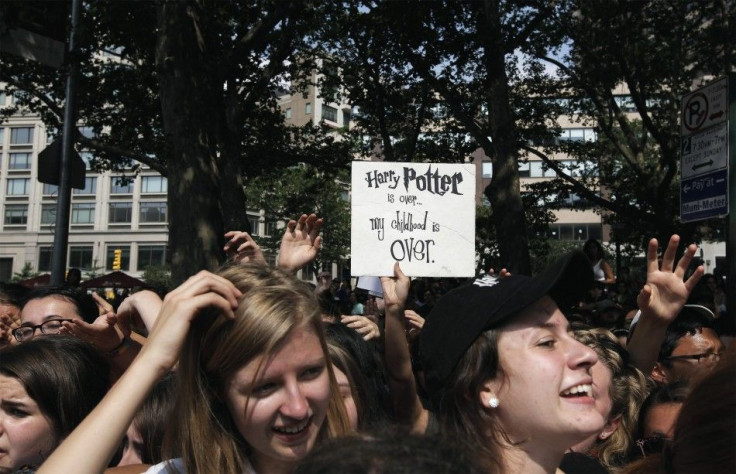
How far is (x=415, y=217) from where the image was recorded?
432 centimetres

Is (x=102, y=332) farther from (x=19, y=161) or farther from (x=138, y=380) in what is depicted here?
(x=19, y=161)

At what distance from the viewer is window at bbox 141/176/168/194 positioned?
72.9 meters

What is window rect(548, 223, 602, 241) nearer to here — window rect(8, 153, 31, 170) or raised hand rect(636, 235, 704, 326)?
window rect(8, 153, 31, 170)

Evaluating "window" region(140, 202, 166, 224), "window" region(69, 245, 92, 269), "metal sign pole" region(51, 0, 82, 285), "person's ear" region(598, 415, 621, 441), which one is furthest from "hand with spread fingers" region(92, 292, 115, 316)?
"window" region(69, 245, 92, 269)

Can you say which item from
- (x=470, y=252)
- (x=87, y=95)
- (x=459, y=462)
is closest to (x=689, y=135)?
(x=470, y=252)

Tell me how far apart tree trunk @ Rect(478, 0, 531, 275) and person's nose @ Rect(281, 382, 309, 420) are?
910 cm

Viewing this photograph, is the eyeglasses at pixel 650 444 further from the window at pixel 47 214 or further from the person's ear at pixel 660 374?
the window at pixel 47 214

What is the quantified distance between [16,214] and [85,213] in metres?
6.15

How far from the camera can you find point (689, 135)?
204 inches

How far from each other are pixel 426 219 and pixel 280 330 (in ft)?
7.97

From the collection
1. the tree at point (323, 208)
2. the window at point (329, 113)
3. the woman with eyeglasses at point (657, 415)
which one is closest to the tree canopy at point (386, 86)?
the woman with eyeglasses at point (657, 415)

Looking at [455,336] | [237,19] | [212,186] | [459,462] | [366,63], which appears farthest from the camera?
[366,63]

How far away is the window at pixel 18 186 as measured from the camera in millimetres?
71137

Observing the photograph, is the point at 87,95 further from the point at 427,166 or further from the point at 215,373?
the point at 215,373
